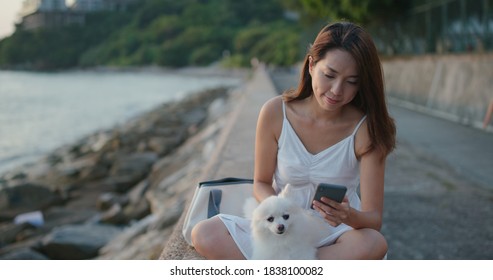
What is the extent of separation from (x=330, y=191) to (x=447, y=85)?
1001 cm

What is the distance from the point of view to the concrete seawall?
985 centimetres

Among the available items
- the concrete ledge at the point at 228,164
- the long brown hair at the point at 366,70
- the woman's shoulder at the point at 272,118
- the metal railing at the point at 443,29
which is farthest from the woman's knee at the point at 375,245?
the metal railing at the point at 443,29

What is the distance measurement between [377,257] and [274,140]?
73 cm

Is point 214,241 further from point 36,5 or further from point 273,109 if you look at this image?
point 36,5

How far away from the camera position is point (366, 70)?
263 centimetres

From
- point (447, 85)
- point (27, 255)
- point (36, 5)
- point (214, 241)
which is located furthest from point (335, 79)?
point (36, 5)

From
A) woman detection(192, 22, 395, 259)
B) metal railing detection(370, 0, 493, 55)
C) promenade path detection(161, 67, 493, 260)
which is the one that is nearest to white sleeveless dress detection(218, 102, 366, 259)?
woman detection(192, 22, 395, 259)

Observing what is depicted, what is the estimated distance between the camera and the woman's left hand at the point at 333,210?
7.91 ft

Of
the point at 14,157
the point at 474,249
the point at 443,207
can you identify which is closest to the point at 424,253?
the point at 474,249

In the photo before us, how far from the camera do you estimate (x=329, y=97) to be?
2.69 meters

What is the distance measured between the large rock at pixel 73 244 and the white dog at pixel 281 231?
407 cm

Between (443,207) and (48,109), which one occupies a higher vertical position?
(443,207)

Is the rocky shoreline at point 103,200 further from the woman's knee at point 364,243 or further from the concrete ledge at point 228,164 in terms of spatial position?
the woman's knee at point 364,243
